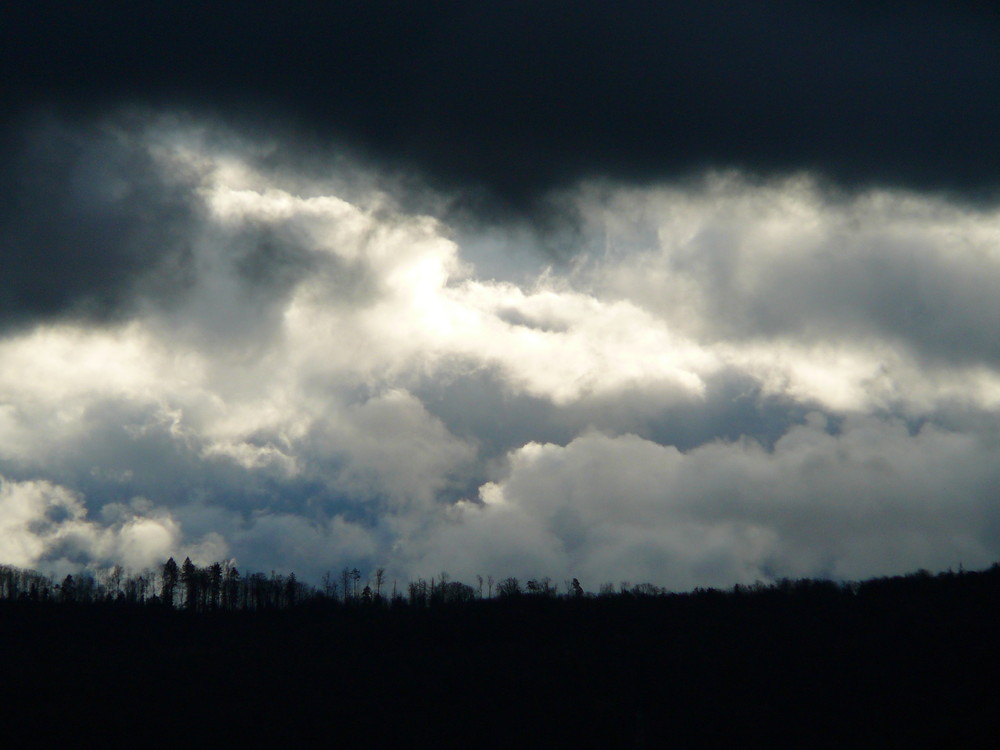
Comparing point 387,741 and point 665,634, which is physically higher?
point 665,634

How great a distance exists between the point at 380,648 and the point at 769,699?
90.2 m

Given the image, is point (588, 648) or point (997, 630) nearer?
point (997, 630)

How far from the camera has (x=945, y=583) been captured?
16375cm

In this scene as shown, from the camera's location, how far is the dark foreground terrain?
119 meters

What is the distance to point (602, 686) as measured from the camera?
142 meters

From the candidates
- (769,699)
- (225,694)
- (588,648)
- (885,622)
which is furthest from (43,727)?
(885,622)

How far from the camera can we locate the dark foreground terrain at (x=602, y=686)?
11919 cm

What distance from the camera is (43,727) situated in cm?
12938

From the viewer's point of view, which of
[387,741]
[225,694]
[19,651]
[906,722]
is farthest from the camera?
[19,651]

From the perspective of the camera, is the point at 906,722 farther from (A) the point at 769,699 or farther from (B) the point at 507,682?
(B) the point at 507,682

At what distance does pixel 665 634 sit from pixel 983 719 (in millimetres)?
71304

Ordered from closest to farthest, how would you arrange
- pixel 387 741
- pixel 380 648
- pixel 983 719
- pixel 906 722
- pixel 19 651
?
pixel 983 719
pixel 906 722
pixel 387 741
pixel 19 651
pixel 380 648

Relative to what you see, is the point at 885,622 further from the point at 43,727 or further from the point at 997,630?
the point at 43,727

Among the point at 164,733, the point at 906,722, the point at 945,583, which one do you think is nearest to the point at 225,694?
the point at 164,733
